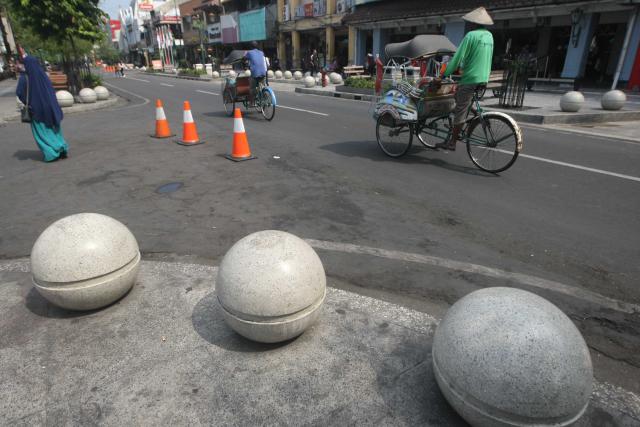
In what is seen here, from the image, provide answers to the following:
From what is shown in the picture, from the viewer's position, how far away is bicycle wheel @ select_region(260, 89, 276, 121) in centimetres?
1202

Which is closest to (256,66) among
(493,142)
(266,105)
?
(266,105)

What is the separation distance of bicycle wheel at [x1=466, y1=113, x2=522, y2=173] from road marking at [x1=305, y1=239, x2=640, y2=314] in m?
3.21

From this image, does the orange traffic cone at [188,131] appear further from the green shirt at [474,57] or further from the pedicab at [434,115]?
the green shirt at [474,57]

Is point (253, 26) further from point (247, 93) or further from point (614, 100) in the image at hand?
point (614, 100)

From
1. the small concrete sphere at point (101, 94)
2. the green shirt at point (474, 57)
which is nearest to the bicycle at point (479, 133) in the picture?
the green shirt at point (474, 57)

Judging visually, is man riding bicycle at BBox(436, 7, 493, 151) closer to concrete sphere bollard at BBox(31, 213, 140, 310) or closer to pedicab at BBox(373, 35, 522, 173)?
pedicab at BBox(373, 35, 522, 173)

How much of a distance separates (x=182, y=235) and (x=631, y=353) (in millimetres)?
4216

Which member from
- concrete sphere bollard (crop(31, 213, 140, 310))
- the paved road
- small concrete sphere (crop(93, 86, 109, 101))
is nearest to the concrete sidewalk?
concrete sphere bollard (crop(31, 213, 140, 310))

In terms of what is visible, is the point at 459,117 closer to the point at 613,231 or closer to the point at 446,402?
the point at 613,231

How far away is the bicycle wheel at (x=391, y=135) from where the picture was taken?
24.3 ft

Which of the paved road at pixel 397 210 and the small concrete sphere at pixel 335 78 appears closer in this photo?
the paved road at pixel 397 210

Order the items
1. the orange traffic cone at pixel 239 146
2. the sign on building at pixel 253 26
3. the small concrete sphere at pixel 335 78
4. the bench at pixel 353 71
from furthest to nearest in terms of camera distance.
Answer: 1. the sign on building at pixel 253 26
2. the small concrete sphere at pixel 335 78
3. the bench at pixel 353 71
4. the orange traffic cone at pixel 239 146

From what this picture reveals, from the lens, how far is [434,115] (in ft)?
23.7

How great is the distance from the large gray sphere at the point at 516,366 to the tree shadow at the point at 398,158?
196 inches
